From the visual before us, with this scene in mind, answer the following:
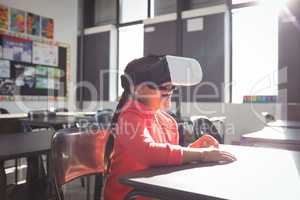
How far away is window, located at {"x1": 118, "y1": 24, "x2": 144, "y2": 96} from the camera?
593 cm

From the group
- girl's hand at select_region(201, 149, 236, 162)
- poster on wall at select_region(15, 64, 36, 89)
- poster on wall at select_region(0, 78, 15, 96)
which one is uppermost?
poster on wall at select_region(15, 64, 36, 89)

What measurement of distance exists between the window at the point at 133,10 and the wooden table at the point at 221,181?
17.2 feet

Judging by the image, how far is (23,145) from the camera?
5.06 feet

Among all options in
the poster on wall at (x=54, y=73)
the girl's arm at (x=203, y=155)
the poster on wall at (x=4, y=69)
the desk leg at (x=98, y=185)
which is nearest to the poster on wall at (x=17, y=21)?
the poster on wall at (x=4, y=69)

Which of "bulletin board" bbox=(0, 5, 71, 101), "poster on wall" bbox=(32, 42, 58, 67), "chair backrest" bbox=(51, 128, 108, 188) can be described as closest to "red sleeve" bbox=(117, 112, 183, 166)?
"chair backrest" bbox=(51, 128, 108, 188)

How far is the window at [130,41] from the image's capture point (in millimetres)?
5934

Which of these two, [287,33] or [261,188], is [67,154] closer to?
[261,188]

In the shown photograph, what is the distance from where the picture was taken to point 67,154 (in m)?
1.22

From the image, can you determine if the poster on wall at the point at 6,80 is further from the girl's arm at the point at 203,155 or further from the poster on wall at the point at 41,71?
the girl's arm at the point at 203,155

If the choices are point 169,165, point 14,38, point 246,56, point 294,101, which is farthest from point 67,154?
point 14,38

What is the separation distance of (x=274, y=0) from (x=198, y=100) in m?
1.86

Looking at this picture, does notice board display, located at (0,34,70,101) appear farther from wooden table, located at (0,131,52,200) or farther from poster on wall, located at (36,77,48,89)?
wooden table, located at (0,131,52,200)

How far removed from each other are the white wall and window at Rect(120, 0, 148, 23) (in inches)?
37.8

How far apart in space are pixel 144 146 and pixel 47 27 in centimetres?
533
